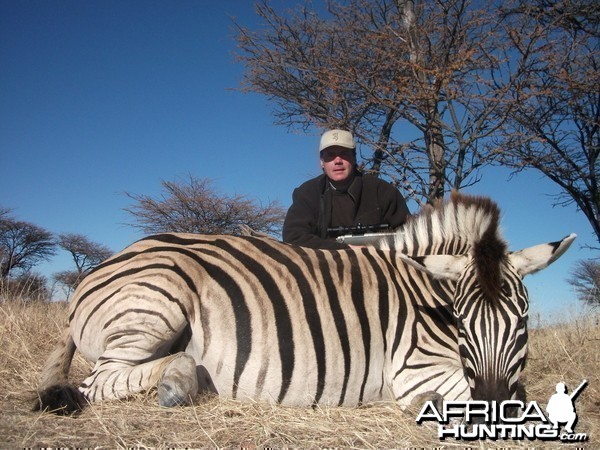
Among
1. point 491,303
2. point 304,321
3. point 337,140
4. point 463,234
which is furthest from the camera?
point 337,140

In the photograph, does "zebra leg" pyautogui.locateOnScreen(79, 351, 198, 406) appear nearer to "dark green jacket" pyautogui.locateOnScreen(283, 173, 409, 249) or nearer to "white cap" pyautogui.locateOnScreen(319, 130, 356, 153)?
"dark green jacket" pyautogui.locateOnScreen(283, 173, 409, 249)

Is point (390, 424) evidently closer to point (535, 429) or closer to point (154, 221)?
point (535, 429)

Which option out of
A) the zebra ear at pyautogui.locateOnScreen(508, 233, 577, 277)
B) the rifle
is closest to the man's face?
the rifle

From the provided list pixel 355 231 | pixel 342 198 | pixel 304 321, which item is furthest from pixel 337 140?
pixel 304 321

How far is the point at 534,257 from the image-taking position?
2605mm

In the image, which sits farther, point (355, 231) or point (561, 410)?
point (355, 231)

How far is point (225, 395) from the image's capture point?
2.72 meters

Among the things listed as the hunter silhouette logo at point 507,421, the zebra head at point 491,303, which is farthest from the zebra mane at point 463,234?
the hunter silhouette logo at point 507,421

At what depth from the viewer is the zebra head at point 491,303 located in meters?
2.34

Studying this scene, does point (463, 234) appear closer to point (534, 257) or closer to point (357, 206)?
point (534, 257)

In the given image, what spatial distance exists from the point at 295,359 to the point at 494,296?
1026mm

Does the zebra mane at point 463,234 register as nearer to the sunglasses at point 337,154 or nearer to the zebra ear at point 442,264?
the zebra ear at point 442,264

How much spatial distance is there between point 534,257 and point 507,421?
0.78 metres

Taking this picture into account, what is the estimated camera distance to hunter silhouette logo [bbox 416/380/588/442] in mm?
2309
